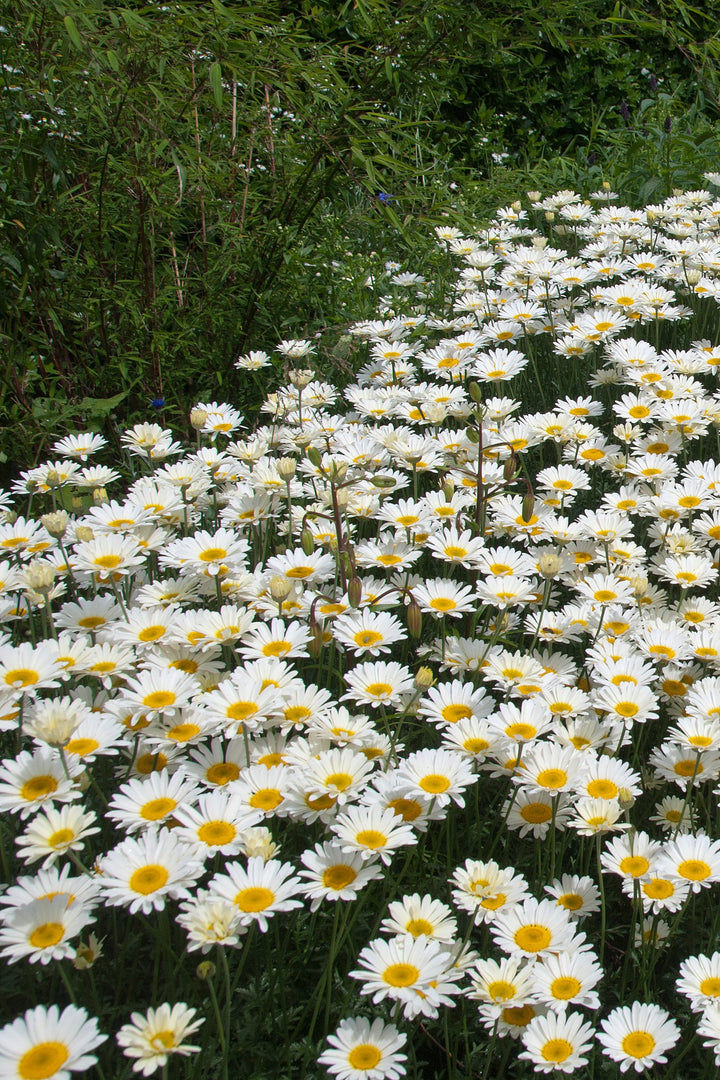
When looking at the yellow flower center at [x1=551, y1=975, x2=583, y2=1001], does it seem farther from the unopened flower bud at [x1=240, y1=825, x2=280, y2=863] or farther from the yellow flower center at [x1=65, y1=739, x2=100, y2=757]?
the yellow flower center at [x1=65, y1=739, x2=100, y2=757]

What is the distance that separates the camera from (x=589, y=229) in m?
4.07

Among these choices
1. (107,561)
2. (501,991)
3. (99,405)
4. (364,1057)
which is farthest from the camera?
(99,405)

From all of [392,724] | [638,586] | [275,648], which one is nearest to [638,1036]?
[392,724]

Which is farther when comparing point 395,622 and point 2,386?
point 2,386

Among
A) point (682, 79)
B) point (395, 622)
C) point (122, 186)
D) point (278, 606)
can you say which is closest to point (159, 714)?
point (278, 606)

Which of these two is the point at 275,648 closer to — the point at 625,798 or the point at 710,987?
the point at 625,798

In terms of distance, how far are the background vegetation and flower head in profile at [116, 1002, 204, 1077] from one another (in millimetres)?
2324

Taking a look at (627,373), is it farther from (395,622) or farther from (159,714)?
(159,714)

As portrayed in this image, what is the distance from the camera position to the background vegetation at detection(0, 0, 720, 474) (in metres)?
3.02

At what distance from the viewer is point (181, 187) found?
2943 mm

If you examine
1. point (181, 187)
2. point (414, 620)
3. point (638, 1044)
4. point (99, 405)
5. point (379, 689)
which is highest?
point (181, 187)

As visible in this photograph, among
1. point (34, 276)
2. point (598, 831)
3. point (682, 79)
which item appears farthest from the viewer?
point (682, 79)

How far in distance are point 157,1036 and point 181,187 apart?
248 centimetres

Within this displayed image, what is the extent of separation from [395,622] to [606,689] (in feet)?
1.41
